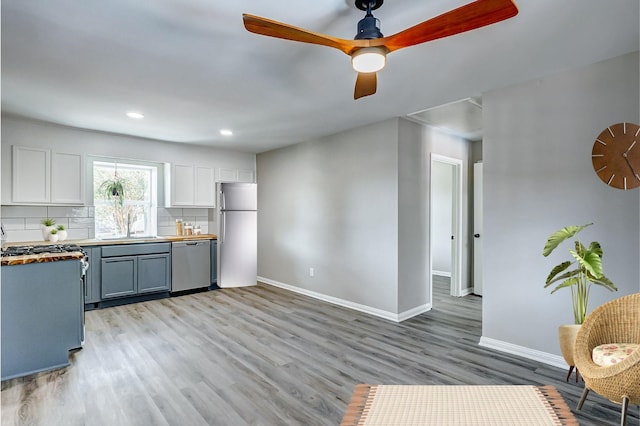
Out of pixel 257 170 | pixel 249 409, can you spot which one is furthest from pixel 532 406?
pixel 257 170

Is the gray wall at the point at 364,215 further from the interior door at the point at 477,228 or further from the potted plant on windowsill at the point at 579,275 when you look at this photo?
the potted plant on windowsill at the point at 579,275

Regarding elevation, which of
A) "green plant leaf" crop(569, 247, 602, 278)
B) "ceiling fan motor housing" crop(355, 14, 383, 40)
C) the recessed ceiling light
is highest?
the recessed ceiling light

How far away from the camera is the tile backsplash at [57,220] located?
4.23 metres

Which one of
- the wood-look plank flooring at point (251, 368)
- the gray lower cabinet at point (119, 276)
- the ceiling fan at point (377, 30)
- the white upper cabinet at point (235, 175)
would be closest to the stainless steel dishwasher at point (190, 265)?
the gray lower cabinet at point (119, 276)

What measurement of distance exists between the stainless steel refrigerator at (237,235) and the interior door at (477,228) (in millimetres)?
3629

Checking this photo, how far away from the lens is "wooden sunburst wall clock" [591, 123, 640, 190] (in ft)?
7.79

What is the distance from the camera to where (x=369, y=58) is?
5.75 feet

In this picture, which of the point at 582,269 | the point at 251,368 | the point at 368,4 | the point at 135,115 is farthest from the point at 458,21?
the point at 135,115

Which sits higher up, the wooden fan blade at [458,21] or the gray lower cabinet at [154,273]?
the wooden fan blade at [458,21]

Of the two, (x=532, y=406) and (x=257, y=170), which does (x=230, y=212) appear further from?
(x=532, y=406)

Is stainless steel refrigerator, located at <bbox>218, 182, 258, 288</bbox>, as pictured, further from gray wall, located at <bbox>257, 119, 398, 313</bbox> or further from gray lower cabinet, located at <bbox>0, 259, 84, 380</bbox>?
gray lower cabinet, located at <bbox>0, 259, 84, 380</bbox>

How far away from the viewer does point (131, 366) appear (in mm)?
2732

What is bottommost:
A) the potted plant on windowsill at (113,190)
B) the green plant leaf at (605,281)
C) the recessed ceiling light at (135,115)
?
the green plant leaf at (605,281)

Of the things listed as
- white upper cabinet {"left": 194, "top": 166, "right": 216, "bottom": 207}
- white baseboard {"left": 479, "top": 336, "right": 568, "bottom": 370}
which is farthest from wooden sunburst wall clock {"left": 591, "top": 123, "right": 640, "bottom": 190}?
white upper cabinet {"left": 194, "top": 166, "right": 216, "bottom": 207}
